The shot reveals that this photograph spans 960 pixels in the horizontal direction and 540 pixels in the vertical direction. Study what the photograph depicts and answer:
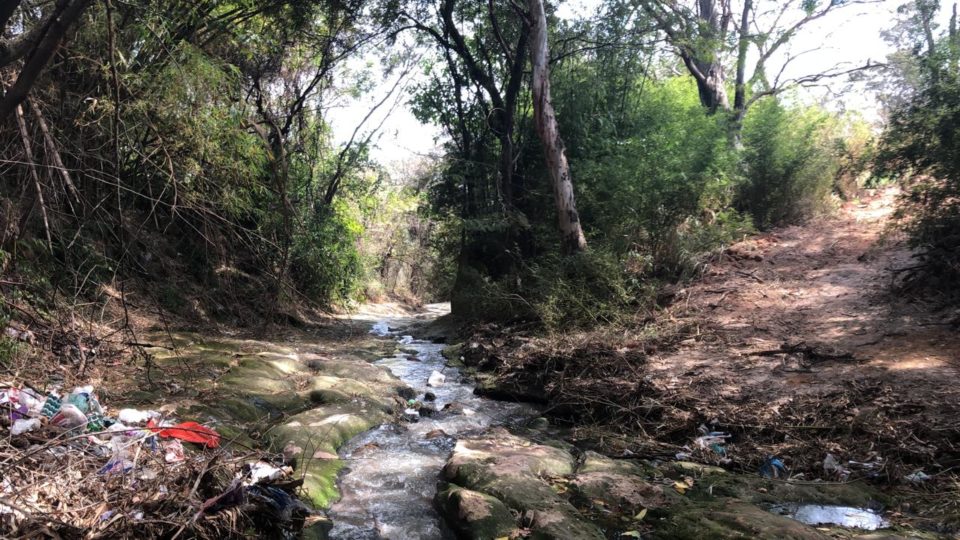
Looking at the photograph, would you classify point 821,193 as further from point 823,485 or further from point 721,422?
point 823,485

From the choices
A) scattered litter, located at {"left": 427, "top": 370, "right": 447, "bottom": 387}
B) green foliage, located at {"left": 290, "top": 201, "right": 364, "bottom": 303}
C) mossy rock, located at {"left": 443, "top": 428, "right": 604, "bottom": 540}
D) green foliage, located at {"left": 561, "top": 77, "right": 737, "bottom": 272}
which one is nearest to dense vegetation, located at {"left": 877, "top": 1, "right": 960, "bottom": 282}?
green foliage, located at {"left": 561, "top": 77, "right": 737, "bottom": 272}

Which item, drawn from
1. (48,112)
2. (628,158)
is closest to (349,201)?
(628,158)

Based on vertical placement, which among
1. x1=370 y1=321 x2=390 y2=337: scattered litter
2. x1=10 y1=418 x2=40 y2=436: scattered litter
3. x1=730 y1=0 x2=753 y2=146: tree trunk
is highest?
x1=730 y1=0 x2=753 y2=146: tree trunk

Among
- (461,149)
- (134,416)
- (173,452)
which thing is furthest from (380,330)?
(173,452)

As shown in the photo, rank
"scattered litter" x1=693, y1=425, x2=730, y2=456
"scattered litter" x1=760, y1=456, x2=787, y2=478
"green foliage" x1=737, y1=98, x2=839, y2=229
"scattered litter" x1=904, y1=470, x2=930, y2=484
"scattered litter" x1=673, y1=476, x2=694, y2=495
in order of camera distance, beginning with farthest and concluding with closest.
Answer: "green foliage" x1=737, y1=98, x2=839, y2=229, "scattered litter" x1=693, y1=425, x2=730, y2=456, "scattered litter" x1=760, y1=456, x2=787, y2=478, "scattered litter" x1=673, y1=476, x2=694, y2=495, "scattered litter" x1=904, y1=470, x2=930, y2=484

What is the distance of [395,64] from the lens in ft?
47.8

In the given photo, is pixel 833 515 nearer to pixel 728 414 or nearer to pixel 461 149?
pixel 728 414

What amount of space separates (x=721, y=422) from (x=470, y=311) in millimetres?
6998

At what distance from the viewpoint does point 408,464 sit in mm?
4102

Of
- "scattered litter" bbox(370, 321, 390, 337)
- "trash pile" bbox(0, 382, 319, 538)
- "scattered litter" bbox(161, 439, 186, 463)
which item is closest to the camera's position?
"trash pile" bbox(0, 382, 319, 538)

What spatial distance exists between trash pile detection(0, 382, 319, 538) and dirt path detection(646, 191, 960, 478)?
11.3 feet

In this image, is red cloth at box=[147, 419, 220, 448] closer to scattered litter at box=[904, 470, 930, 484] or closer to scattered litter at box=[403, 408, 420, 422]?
scattered litter at box=[403, 408, 420, 422]

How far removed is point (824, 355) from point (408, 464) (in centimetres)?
383

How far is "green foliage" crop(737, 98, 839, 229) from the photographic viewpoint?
9445 mm
